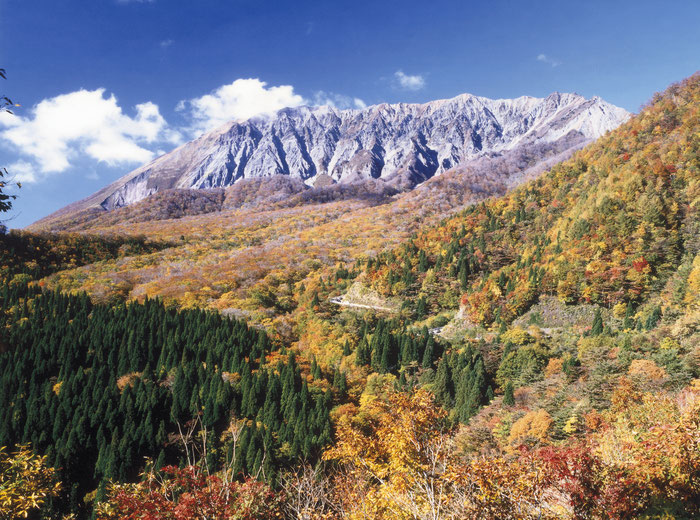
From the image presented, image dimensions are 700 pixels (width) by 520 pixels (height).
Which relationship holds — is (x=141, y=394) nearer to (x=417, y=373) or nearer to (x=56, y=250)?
(x=417, y=373)

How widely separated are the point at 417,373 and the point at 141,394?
35775mm

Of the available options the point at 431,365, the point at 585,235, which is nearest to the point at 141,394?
the point at 431,365

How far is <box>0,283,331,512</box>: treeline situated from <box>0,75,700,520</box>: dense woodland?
11.7 inches

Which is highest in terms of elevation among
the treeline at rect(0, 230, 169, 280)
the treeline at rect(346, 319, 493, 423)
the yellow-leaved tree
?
the treeline at rect(0, 230, 169, 280)

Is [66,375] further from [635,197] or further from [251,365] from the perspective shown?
[635,197]

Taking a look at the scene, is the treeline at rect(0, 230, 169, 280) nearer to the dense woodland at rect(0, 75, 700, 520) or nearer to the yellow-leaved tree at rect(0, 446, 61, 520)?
the dense woodland at rect(0, 75, 700, 520)

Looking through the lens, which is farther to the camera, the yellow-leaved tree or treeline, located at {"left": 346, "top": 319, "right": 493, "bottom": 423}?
treeline, located at {"left": 346, "top": 319, "right": 493, "bottom": 423}

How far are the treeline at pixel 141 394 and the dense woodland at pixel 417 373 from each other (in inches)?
11.7

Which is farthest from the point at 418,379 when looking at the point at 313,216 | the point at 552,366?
the point at 313,216

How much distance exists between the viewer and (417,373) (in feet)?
169

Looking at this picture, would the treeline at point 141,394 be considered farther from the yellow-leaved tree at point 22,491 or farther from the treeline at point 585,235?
the treeline at point 585,235

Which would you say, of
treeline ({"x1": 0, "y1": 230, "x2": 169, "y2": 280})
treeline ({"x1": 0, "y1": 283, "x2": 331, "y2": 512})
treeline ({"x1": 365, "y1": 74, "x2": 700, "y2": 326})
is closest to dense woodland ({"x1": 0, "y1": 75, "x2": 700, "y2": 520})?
treeline ({"x1": 0, "y1": 283, "x2": 331, "y2": 512})

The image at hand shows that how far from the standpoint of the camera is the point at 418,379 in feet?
163

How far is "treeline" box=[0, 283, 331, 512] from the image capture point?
4019cm
